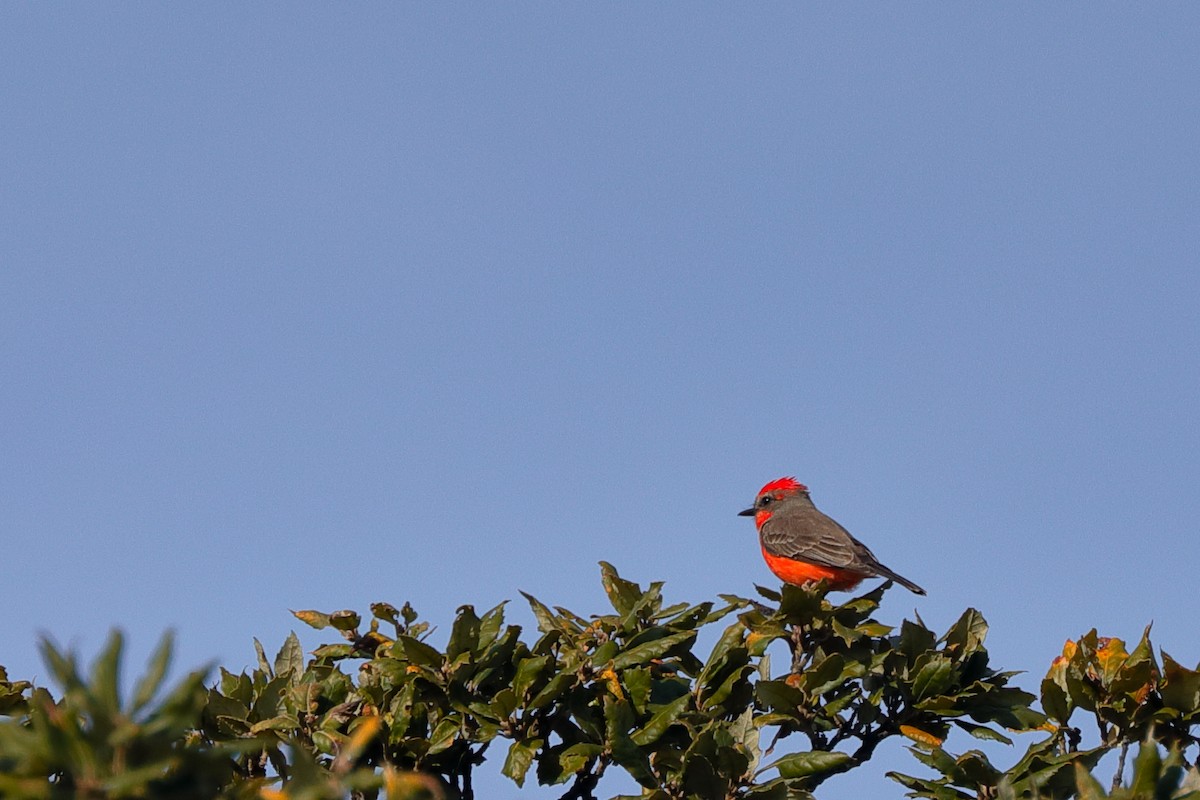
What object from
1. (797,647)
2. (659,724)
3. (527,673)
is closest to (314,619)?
(527,673)

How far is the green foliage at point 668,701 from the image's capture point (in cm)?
554

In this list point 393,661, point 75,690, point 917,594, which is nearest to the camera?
point 75,690

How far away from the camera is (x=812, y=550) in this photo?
40.3 ft

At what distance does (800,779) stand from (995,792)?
787mm

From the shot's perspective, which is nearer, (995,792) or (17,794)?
(17,794)

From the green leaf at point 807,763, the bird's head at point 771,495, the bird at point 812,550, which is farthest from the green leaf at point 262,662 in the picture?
the bird's head at point 771,495

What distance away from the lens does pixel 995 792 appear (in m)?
5.51

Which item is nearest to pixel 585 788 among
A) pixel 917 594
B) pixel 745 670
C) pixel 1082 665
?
pixel 745 670

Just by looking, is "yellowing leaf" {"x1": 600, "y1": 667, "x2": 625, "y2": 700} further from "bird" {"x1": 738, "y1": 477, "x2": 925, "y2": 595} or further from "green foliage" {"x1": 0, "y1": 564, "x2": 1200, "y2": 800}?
"bird" {"x1": 738, "y1": 477, "x2": 925, "y2": 595}

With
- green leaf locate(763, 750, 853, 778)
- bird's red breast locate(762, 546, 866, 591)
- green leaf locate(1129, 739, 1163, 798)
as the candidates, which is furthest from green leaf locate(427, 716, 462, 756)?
bird's red breast locate(762, 546, 866, 591)

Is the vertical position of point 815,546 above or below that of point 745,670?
above

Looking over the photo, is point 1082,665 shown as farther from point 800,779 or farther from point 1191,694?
point 800,779

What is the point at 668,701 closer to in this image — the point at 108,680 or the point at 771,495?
the point at 108,680

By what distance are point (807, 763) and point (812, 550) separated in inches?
266
